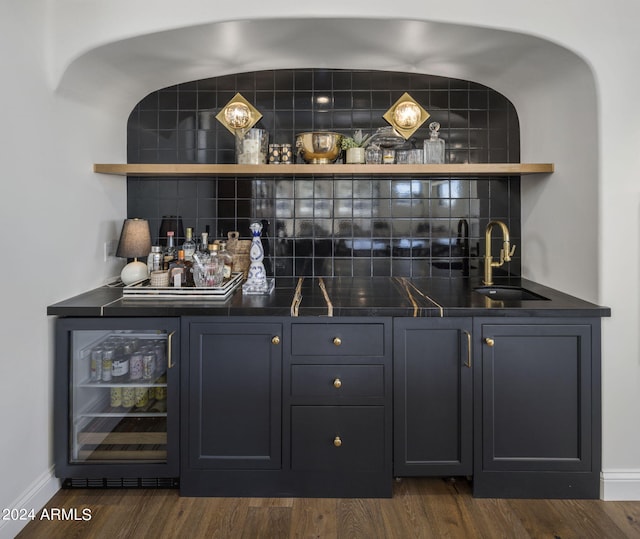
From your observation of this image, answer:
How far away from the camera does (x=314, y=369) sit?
180 centimetres

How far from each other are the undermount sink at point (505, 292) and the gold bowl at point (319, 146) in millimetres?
1026

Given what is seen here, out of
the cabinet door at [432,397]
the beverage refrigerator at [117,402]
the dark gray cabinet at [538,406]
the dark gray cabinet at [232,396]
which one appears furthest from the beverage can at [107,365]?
the dark gray cabinet at [538,406]

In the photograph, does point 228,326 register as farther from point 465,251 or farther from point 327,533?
point 465,251

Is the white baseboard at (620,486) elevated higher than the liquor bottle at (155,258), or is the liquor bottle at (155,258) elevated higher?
the liquor bottle at (155,258)

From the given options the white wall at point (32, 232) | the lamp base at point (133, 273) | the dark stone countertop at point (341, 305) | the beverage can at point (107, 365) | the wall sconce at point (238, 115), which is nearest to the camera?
the white wall at point (32, 232)

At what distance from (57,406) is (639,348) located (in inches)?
96.8

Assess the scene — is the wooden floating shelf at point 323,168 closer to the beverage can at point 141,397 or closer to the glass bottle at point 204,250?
the glass bottle at point 204,250

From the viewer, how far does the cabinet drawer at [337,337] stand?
179 cm

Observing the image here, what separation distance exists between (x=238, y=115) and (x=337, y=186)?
67cm

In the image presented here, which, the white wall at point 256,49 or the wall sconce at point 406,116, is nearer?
the white wall at point 256,49

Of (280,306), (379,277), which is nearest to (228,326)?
(280,306)

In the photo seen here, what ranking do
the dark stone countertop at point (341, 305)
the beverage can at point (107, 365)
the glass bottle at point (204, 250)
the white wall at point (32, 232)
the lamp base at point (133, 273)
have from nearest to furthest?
the white wall at point (32, 232)
the dark stone countertop at point (341, 305)
the beverage can at point (107, 365)
the glass bottle at point (204, 250)
the lamp base at point (133, 273)

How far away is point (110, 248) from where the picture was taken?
7.73 ft

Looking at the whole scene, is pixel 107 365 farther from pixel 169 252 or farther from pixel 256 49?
pixel 256 49
